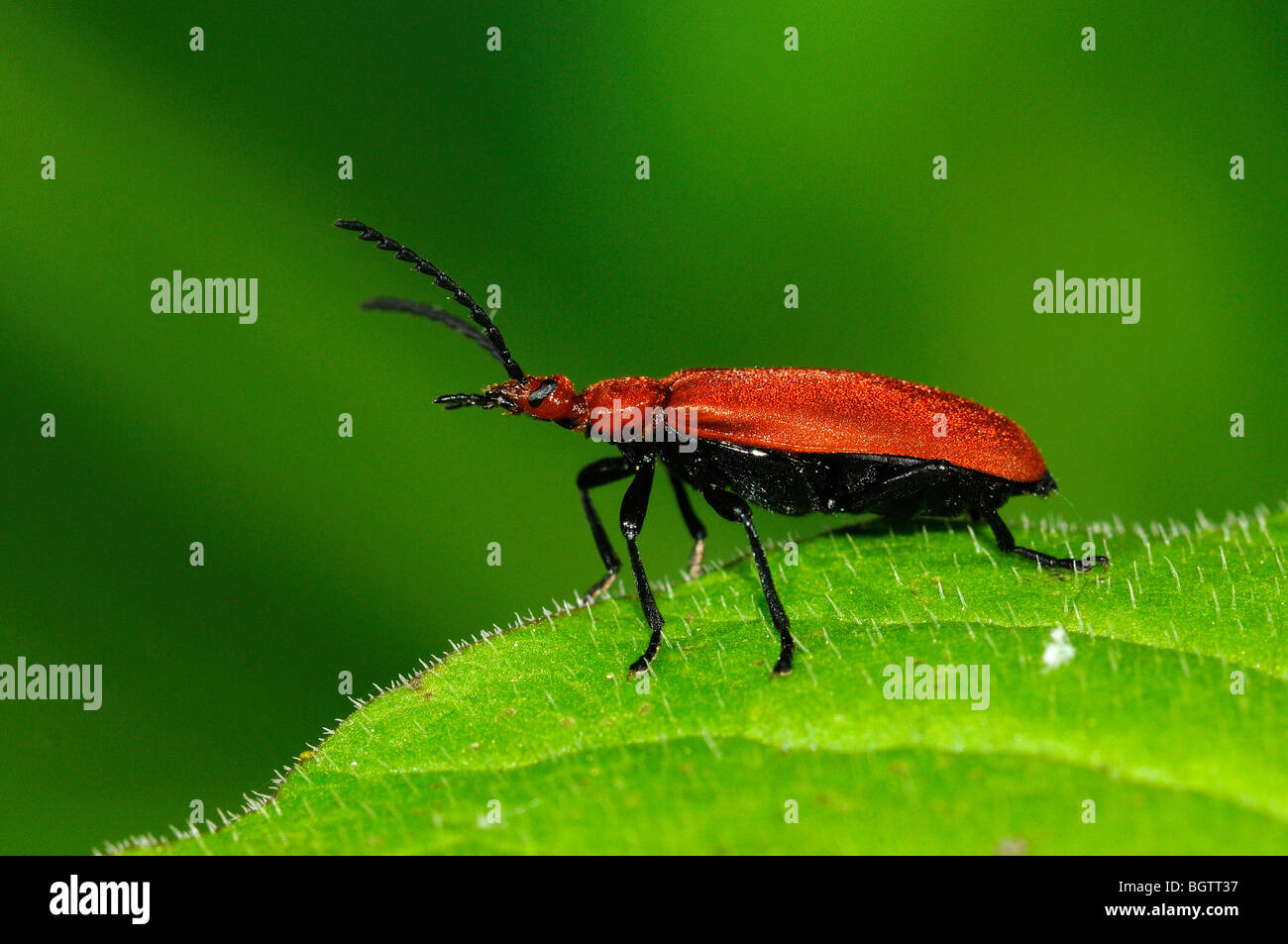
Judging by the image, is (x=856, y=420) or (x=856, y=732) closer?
(x=856, y=732)

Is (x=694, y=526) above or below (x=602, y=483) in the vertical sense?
below

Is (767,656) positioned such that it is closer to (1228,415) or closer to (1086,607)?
(1086,607)

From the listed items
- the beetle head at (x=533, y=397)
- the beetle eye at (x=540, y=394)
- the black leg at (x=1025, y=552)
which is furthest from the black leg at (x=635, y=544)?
the black leg at (x=1025, y=552)

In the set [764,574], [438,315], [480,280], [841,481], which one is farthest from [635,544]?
[480,280]

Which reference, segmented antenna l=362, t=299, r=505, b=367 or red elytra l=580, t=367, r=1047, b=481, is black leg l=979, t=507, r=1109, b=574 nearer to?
red elytra l=580, t=367, r=1047, b=481

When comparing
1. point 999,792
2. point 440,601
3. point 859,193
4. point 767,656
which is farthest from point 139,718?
point 859,193

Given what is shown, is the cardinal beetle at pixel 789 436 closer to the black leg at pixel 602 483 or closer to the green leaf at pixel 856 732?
the black leg at pixel 602 483

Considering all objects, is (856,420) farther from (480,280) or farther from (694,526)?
(480,280)

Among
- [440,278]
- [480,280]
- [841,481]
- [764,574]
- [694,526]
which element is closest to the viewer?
[764,574]
